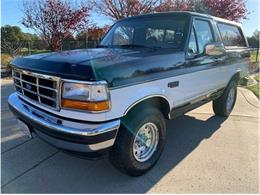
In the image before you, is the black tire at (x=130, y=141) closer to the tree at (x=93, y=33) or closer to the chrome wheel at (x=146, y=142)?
the chrome wheel at (x=146, y=142)

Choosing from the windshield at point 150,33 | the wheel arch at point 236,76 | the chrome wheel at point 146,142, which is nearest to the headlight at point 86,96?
the chrome wheel at point 146,142

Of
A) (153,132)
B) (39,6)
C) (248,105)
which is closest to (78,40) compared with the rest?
(39,6)

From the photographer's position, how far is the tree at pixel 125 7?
11109mm

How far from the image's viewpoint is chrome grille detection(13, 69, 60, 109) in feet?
8.61

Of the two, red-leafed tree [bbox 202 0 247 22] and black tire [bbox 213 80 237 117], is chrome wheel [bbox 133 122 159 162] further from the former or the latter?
red-leafed tree [bbox 202 0 247 22]

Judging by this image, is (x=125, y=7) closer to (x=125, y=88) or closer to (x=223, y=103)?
(x=223, y=103)

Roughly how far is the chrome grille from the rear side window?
11.5ft

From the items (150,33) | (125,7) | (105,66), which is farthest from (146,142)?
(125,7)

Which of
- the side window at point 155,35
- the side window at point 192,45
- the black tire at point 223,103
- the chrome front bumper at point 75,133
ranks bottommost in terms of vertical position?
the black tire at point 223,103

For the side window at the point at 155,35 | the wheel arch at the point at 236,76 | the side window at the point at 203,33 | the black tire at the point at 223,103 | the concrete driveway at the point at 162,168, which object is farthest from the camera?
the wheel arch at the point at 236,76

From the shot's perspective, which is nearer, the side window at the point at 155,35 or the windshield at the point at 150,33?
the windshield at the point at 150,33

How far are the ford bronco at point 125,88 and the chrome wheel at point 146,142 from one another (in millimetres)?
13

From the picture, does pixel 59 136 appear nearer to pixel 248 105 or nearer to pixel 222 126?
pixel 222 126

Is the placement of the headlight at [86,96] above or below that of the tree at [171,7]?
below
